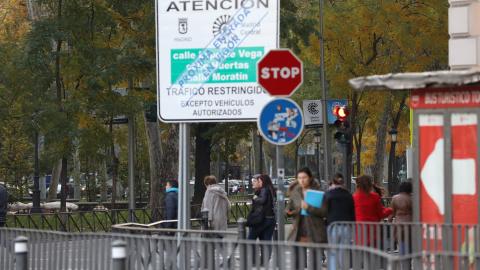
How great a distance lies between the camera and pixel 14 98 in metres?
35.3

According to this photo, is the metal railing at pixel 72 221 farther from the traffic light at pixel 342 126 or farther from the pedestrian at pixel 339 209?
the pedestrian at pixel 339 209

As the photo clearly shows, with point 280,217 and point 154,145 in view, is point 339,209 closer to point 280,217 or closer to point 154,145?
point 280,217

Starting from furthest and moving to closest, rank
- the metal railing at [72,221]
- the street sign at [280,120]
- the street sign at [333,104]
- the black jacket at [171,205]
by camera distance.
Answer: the street sign at [333,104]
the metal railing at [72,221]
the black jacket at [171,205]
the street sign at [280,120]

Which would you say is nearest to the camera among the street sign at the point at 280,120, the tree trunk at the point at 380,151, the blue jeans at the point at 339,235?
the street sign at the point at 280,120

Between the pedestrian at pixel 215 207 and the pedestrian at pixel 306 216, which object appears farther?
the pedestrian at pixel 215 207

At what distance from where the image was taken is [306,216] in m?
13.1

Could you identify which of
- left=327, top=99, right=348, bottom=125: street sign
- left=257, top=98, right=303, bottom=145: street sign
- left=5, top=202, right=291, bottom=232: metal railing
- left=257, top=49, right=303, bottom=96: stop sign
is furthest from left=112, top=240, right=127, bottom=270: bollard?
left=327, top=99, right=348, bottom=125: street sign

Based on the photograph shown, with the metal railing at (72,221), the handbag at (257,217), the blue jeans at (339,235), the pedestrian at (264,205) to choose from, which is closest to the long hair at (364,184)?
the blue jeans at (339,235)

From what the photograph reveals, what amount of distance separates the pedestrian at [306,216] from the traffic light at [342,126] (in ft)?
22.6

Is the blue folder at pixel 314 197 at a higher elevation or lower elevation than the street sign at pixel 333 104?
lower

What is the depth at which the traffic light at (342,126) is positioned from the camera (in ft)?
66.9

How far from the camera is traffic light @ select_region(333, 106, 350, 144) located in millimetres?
20406

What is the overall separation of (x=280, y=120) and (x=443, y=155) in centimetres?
211

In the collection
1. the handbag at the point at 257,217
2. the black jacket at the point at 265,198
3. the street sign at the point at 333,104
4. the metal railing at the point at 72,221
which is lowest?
the metal railing at the point at 72,221
